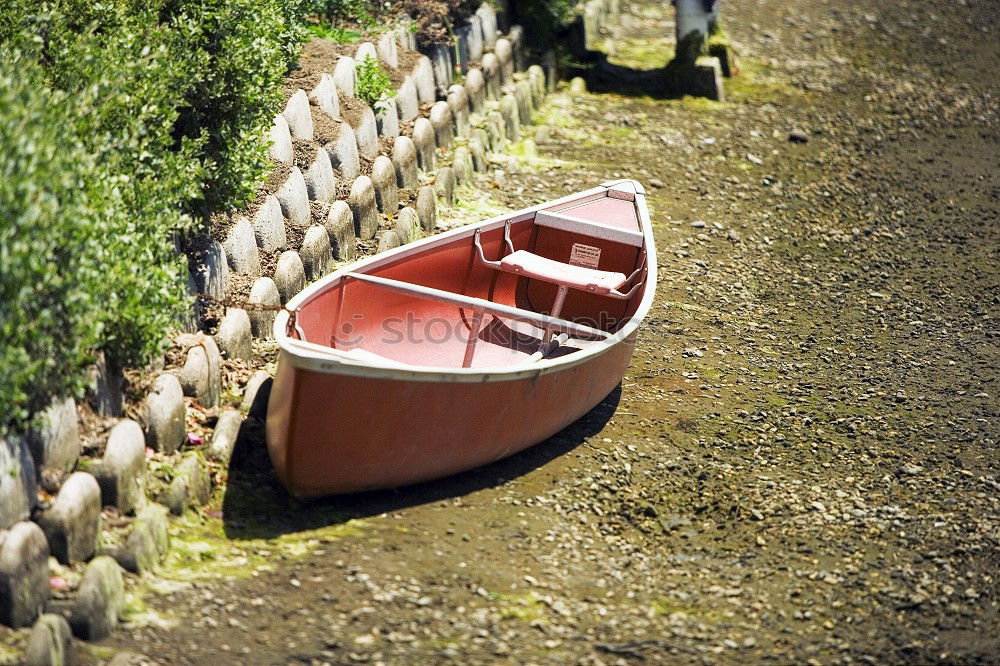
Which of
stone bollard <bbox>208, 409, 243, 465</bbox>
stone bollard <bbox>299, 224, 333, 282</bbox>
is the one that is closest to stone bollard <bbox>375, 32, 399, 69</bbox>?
stone bollard <bbox>299, 224, 333, 282</bbox>

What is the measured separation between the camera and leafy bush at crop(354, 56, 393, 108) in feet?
30.1

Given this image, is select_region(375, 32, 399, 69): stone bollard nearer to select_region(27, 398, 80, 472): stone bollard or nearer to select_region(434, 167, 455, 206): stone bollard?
select_region(434, 167, 455, 206): stone bollard

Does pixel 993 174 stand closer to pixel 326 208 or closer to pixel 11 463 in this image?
pixel 326 208

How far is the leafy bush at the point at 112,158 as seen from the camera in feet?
15.1

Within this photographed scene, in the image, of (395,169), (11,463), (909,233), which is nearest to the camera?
(11,463)

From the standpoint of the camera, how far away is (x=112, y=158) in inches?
217

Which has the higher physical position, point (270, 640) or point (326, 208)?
point (326, 208)

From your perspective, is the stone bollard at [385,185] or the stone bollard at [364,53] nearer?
the stone bollard at [385,185]

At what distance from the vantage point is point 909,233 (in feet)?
32.9

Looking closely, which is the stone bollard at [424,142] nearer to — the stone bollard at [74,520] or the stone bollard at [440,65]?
the stone bollard at [440,65]

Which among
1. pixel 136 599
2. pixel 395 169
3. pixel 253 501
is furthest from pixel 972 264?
pixel 136 599

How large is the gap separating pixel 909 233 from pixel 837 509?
4.51 m

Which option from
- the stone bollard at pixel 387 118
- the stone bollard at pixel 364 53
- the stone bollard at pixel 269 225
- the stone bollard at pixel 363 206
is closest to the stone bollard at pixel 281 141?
the stone bollard at pixel 269 225

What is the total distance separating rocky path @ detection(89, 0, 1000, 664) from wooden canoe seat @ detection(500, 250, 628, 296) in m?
0.65
